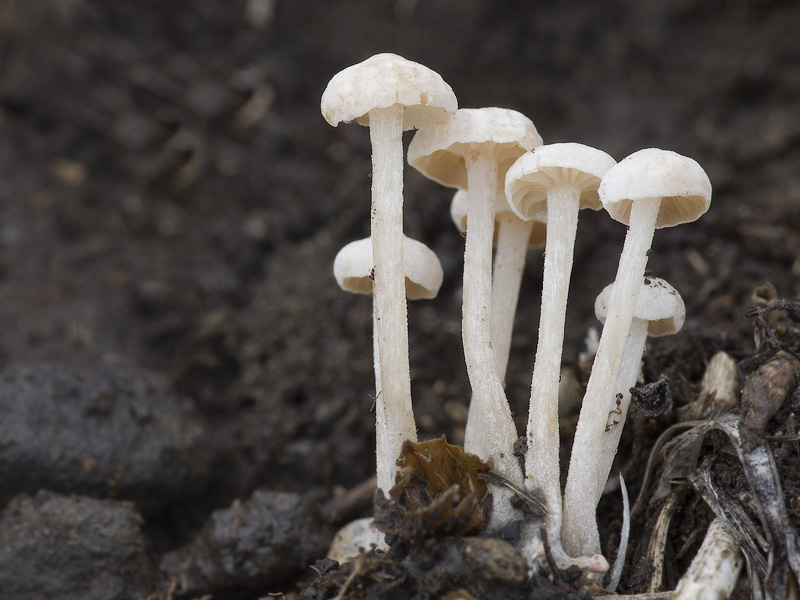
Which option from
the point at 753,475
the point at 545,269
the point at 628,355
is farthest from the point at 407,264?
the point at 753,475

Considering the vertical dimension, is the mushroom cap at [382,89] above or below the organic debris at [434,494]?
above

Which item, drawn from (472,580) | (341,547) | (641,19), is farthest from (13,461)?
(641,19)

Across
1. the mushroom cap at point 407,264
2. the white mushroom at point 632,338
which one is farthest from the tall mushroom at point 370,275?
the white mushroom at point 632,338

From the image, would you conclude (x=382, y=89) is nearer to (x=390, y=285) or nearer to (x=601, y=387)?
(x=390, y=285)

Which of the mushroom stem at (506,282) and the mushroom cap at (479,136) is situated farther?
the mushroom stem at (506,282)

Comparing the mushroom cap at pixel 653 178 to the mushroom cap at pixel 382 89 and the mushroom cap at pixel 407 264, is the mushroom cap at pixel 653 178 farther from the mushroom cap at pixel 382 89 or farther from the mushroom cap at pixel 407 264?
the mushroom cap at pixel 407 264

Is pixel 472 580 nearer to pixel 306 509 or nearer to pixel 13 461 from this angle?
pixel 306 509

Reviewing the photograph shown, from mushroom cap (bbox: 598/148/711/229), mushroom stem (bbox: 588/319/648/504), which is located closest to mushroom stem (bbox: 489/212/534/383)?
mushroom stem (bbox: 588/319/648/504)
